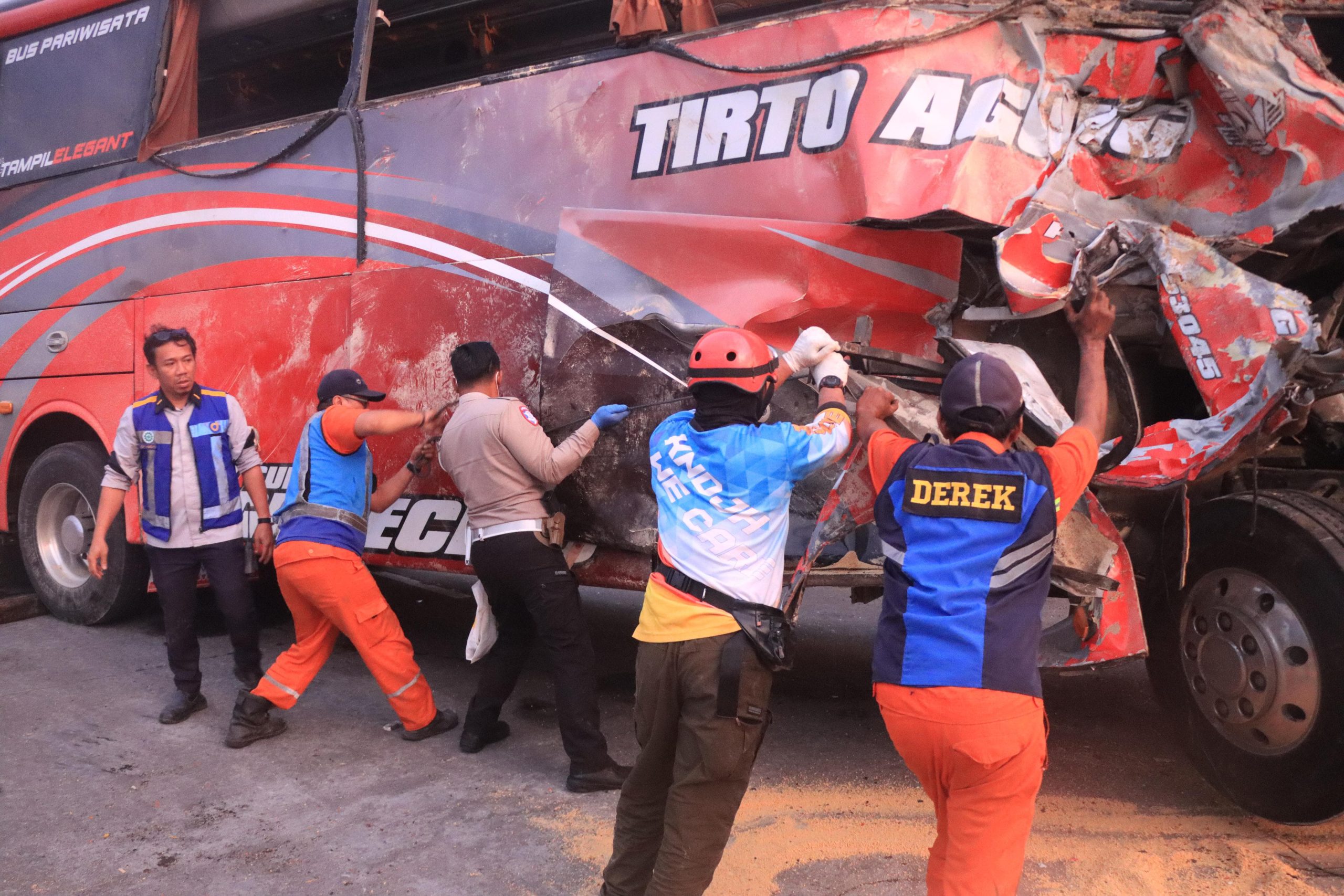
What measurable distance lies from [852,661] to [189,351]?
367cm

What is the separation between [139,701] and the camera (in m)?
5.13

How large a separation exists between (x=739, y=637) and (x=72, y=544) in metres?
5.32

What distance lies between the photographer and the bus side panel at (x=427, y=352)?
455 cm

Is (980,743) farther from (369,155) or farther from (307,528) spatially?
(369,155)

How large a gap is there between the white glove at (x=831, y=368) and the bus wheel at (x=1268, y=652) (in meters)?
1.39

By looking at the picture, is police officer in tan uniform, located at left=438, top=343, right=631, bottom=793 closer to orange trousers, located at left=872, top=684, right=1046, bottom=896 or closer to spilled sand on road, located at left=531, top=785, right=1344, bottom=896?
spilled sand on road, located at left=531, top=785, right=1344, bottom=896

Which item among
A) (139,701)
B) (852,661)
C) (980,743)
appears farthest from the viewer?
(852,661)

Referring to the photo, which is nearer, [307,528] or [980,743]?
[980,743]

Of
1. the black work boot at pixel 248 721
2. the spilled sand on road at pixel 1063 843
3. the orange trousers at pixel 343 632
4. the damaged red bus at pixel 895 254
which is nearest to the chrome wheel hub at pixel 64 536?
the damaged red bus at pixel 895 254

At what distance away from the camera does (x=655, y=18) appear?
4211 millimetres

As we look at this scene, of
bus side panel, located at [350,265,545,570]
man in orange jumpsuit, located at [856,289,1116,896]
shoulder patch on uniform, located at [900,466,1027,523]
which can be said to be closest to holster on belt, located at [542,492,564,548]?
bus side panel, located at [350,265,545,570]

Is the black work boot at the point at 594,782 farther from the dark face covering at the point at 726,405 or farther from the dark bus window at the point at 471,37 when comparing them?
the dark bus window at the point at 471,37

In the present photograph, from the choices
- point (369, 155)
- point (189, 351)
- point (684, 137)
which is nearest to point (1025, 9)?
point (684, 137)

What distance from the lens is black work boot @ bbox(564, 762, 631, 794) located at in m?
3.97
